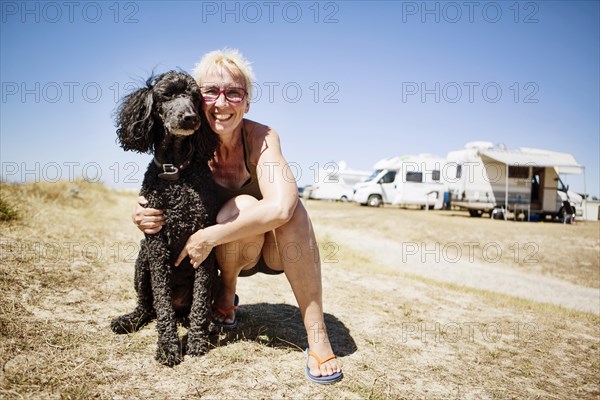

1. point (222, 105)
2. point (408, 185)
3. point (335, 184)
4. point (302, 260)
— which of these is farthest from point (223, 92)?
point (335, 184)

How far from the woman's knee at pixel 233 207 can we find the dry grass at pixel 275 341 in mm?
831

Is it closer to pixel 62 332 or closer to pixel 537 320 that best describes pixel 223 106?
pixel 62 332

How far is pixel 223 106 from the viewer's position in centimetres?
229

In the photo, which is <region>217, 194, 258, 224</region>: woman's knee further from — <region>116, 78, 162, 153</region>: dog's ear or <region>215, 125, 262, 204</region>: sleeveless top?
<region>116, 78, 162, 153</region>: dog's ear

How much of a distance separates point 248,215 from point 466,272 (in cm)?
639

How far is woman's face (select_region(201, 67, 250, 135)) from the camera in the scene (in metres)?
2.29

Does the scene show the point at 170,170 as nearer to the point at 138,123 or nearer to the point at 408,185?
the point at 138,123

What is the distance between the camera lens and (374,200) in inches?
799

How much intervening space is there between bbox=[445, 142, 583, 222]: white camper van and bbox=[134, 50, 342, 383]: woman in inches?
619

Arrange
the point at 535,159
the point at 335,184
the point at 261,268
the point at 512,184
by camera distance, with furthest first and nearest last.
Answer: the point at 335,184 → the point at 535,159 → the point at 512,184 → the point at 261,268

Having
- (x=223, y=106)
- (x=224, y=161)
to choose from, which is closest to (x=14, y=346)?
(x=224, y=161)

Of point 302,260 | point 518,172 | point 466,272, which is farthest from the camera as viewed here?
point 518,172

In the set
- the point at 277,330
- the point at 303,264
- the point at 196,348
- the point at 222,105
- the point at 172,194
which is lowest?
the point at 277,330

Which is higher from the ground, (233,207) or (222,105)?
(222,105)
